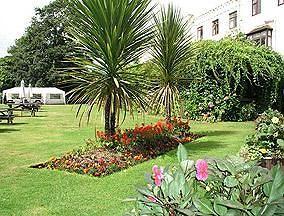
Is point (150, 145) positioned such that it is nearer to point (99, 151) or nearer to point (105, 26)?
point (99, 151)

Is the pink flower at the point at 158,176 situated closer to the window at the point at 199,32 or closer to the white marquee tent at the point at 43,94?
the window at the point at 199,32

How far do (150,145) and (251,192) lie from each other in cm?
751

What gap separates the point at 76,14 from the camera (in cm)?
812

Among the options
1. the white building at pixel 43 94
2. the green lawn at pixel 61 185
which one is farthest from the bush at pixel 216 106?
the white building at pixel 43 94

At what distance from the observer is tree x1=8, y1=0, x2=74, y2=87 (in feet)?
194

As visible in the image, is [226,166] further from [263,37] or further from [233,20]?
[233,20]

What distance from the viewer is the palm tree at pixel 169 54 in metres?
10.8

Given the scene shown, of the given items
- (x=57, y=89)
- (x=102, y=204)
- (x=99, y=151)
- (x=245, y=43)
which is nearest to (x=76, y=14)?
(x=99, y=151)

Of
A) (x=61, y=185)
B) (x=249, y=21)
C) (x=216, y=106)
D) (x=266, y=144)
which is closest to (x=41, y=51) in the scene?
(x=249, y=21)

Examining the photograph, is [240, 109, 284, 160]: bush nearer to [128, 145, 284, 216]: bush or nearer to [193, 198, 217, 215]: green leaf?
[128, 145, 284, 216]: bush

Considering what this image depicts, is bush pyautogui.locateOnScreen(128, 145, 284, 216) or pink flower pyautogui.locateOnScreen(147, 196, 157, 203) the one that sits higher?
bush pyautogui.locateOnScreen(128, 145, 284, 216)

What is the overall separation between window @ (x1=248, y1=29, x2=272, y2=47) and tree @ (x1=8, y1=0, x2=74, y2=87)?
39869 mm

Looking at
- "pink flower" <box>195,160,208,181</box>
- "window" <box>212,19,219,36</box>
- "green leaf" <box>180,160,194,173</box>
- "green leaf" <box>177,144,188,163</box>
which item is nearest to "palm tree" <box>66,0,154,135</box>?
"green leaf" <box>177,144,188,163</box>

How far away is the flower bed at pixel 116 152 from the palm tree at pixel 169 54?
155 centimetres
